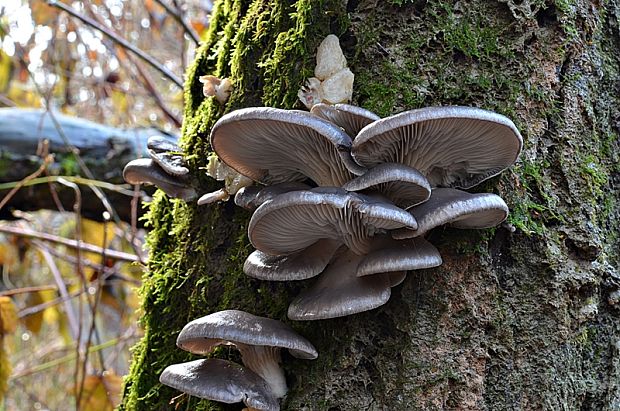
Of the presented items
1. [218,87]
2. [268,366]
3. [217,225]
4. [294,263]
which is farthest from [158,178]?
[268,366]

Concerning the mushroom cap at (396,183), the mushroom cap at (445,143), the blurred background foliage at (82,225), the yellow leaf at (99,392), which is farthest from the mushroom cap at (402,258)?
the yellow leaf at (99,392)

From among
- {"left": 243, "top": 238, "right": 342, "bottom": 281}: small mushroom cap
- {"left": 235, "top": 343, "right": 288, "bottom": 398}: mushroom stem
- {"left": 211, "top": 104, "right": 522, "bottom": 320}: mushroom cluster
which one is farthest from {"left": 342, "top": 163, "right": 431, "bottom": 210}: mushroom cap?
{"left": 235, "top": 343, "right": 288, "bottom": 398}: mushroom stem

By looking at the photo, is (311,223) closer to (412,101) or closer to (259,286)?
(259,286)

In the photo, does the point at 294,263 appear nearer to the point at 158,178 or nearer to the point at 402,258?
the point at 402,258

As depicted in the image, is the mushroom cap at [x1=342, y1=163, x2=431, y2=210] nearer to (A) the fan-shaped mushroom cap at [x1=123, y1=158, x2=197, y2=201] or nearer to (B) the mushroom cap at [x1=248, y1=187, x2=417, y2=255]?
(B) the mushroom cap at [x1=248, y1=187, x2=417, y2=255]

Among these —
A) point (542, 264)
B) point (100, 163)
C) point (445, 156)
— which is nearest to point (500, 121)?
point (445, 156)

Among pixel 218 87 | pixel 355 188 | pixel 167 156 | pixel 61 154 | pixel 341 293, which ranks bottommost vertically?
pixel 61 154
